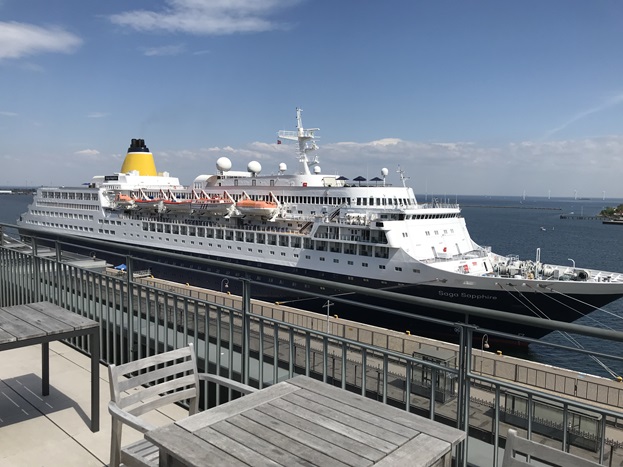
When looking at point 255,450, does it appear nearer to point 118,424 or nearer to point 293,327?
point 118,424

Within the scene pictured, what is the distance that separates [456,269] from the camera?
2389 centimetres

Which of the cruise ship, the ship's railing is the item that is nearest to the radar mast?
the cruise ship

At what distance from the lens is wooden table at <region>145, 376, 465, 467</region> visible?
2.19 m

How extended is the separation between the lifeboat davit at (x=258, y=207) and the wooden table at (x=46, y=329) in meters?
23.8

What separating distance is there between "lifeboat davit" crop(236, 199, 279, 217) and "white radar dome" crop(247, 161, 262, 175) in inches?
298

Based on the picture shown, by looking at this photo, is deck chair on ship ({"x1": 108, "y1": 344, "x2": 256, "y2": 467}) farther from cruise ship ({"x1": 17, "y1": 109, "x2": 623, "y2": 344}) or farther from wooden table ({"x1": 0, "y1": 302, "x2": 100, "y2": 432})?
cruise ship ({"x1": 17, "y1": 109, "x2": 623, "y2": 344})

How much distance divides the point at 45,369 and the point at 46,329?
1.20m

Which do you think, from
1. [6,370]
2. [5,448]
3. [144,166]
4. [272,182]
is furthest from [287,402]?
[144,166]

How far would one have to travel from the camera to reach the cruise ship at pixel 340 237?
22.4 m

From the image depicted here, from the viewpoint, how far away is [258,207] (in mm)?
28547

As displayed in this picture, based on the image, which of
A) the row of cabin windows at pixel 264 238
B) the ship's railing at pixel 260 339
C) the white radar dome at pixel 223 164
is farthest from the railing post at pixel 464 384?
the white radar dome at pixel 223 164

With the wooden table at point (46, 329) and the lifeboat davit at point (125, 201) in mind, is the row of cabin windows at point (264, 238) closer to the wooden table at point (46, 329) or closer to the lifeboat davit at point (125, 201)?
the lifeboat davit at point (125, 201)

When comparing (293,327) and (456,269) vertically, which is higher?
(293,327)

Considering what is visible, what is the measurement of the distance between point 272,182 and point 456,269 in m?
13.0
